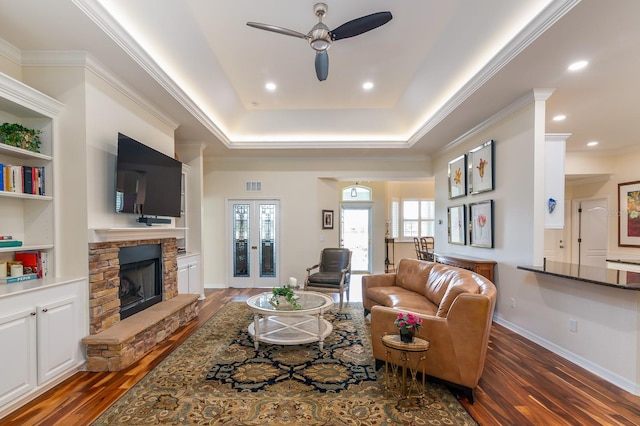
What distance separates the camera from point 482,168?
4762 millimetres

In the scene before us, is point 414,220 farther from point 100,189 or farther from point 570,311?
point 100,189

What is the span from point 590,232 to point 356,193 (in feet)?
18.3

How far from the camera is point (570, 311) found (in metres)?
3.19

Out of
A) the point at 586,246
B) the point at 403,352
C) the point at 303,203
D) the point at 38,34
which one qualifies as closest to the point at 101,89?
the point at 38,34

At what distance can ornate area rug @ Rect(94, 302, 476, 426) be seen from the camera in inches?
87.1

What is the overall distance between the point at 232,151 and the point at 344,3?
4.00 metres

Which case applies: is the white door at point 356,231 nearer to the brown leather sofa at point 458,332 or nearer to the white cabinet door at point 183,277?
the white cabinet door at point 183,277

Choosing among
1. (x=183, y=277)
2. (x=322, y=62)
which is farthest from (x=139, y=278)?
(x=322, y=62)

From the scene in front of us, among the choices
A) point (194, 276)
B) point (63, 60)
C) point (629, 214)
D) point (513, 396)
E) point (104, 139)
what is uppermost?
point (63, 60)

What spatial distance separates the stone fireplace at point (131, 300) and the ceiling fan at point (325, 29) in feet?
8.82

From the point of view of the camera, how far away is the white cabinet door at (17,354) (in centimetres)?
221

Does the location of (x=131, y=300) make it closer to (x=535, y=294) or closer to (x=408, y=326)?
(x=408, y=326)

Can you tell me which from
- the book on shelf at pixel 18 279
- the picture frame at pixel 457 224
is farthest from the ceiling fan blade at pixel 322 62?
the picture frame at pixel 457 224

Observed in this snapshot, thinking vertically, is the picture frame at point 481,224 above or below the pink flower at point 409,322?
above
